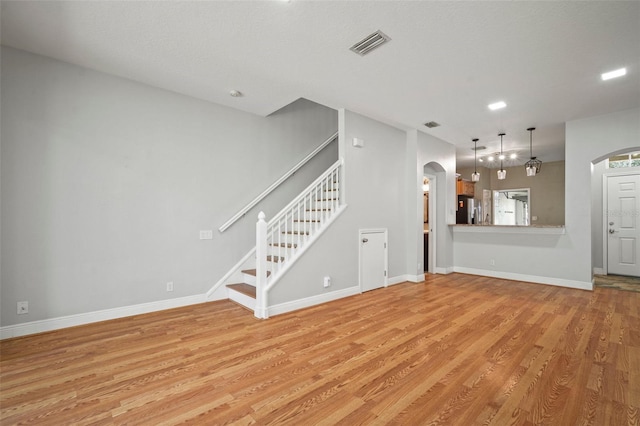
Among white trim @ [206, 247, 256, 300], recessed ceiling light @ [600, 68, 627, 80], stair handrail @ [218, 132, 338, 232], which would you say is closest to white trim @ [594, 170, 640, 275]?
recessed ceiling light @ [600, 68, 627, 80]

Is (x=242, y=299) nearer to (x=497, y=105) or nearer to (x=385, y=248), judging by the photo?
(x=385, y=248)

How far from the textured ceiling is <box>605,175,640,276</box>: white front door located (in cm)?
297

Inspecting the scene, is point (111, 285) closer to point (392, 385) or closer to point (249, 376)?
point (249, 376)

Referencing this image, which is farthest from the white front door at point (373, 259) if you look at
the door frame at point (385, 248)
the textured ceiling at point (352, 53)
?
the textured ceiling at point (352, 53)

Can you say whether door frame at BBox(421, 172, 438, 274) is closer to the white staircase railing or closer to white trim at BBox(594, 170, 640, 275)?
the white staircase railing

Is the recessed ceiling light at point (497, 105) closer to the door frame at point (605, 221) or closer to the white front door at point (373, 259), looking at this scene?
the white front door at point (373, 259)

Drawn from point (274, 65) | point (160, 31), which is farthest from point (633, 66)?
point (160, 31)

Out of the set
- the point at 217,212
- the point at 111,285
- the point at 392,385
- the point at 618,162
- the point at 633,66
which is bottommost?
the point at 392,385

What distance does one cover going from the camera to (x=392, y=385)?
2.09 metres

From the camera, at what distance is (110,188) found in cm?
342

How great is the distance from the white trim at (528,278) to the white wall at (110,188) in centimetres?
498

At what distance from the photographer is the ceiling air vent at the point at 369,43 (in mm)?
2676

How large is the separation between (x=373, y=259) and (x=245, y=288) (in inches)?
87.6

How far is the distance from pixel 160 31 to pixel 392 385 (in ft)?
12.1
